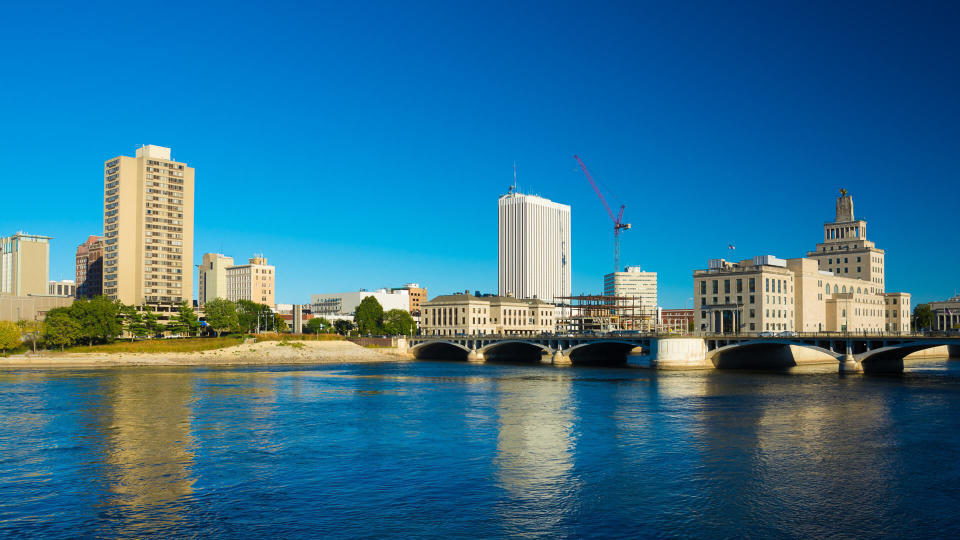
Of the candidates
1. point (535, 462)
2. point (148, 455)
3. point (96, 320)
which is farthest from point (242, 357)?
point (535, 462)

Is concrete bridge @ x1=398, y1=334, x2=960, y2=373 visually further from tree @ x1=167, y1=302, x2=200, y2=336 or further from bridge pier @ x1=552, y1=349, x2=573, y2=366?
tree @ x1=167, y1=302, x2=200, y2=336

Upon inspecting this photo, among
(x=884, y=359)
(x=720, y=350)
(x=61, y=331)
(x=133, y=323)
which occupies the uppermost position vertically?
(x=133, y=323)

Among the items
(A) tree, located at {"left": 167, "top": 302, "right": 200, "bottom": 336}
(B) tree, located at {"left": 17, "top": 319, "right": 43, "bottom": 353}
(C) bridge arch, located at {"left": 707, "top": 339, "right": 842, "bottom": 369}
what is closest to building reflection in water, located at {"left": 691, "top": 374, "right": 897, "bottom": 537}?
(C) bridge arch, located at {"left": 707, "top": 339, "right": 842, "bottom": 369}

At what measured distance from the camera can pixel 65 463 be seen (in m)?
45.8

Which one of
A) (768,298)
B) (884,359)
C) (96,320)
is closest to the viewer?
(884,359)

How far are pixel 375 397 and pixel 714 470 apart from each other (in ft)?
160

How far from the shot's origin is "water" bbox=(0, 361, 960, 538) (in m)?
34.2

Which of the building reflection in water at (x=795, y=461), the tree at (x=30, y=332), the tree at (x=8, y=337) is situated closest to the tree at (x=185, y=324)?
the tree at (x=30, y=332)

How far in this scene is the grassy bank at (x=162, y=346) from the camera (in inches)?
6280

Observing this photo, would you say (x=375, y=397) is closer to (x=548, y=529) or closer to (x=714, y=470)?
(x=714, y=470)

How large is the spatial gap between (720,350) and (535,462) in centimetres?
9157

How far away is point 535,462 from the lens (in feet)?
155

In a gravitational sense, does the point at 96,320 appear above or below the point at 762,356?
above

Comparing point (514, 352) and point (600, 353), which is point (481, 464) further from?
point (514, 352)
